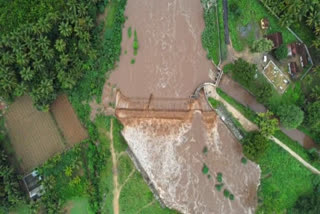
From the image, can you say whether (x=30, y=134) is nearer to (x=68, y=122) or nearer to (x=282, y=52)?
(x=68, y=122)

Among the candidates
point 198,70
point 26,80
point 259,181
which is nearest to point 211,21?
point 198,70

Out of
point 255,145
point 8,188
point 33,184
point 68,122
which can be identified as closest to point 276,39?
point 255,145

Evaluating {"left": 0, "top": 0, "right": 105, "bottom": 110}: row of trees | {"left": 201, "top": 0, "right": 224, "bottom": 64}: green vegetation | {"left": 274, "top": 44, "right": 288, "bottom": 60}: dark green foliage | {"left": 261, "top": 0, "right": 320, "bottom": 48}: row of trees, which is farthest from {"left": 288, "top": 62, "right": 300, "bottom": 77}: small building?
{"left": 0, "top": 0, "right": 105, "bottom": 110}: row of trees

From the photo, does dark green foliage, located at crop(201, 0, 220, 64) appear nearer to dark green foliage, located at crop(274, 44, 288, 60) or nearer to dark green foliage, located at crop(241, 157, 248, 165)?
dark green foliage, located at crop(274, 44, 288, 60)

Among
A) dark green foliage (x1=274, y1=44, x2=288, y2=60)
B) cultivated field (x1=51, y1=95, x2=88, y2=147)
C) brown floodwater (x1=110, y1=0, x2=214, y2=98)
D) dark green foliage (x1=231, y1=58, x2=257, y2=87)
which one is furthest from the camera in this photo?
brown floodwater (x1=110, y1=0, x2=214, y2=98)

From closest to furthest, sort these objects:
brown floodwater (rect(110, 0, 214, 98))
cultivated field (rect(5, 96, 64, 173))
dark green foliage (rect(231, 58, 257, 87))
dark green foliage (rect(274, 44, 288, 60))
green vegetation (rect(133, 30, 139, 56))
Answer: dark green foliage (rect(231, 58, 257, 87)), dark green foliage (rect(274, 44, 288, 60)), cultivated field (rect(5, 96, 64, 173)), brown floodwater (rect(110, 0, 214, 98)), green vegetation (rect(133, 30, 139, 56))

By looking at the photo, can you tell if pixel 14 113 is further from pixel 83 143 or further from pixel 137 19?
pixel 137 19
